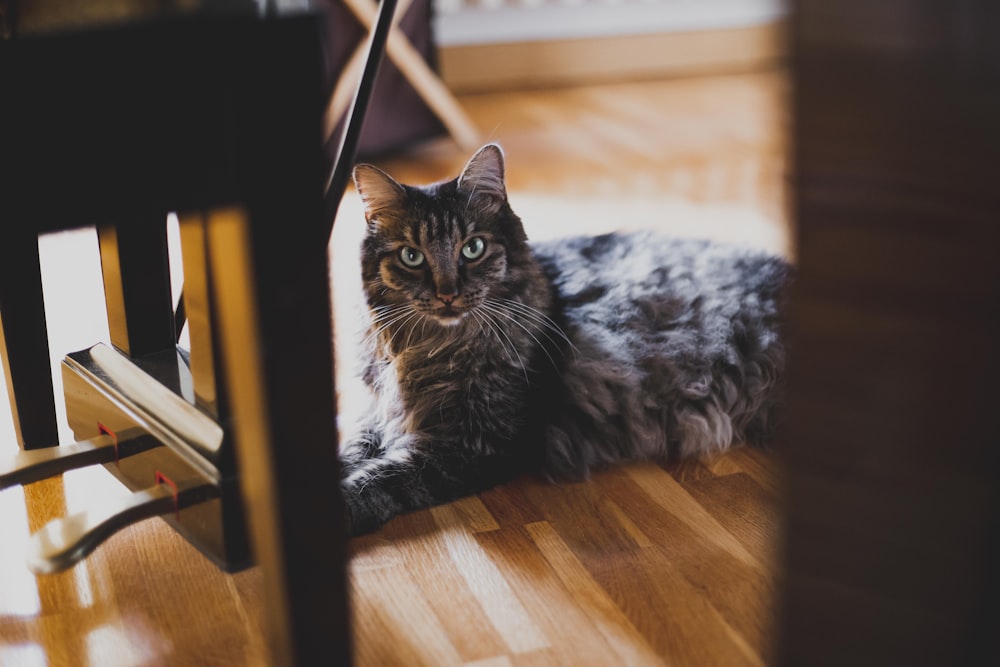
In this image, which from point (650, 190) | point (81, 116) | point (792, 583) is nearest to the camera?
point (81, 116)

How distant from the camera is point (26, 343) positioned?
5.10 feet

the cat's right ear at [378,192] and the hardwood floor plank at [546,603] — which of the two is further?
the cat's right ear at [378,192]

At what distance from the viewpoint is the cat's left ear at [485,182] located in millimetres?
1595

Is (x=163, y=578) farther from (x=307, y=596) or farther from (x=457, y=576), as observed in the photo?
(x=307, y=596)

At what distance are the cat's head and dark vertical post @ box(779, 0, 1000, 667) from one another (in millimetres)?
869

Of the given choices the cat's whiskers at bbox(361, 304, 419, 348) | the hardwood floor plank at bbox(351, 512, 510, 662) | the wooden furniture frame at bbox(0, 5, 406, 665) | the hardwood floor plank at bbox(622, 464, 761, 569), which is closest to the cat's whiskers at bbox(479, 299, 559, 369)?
the cat's whiskers at bbox(361, 304, 419, 348)

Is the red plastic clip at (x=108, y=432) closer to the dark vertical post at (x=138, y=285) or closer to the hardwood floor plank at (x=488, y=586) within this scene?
the dark vertical post at (x=138, y=285)

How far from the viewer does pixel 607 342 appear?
174 cm

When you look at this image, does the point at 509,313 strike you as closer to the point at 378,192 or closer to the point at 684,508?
the point at 378,192

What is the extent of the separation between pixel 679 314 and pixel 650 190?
4.27 ft

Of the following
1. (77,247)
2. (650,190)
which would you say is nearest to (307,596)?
(77,247)

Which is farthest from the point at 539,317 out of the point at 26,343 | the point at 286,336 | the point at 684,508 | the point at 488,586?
the point at 286,336

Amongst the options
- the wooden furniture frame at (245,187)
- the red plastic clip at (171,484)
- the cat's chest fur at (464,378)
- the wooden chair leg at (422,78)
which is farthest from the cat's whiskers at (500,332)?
the wooden chair leg at (422,78)

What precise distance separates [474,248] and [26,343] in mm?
704
